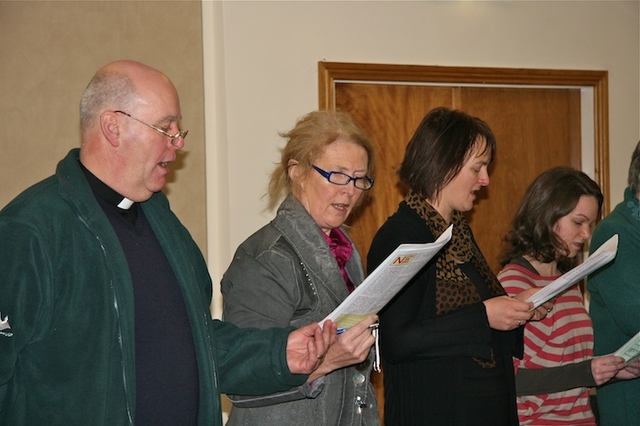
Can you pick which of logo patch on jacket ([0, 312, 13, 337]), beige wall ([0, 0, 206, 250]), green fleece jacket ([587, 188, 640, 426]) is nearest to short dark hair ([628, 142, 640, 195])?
green fleece jacket ([587, 188, 640, 426])

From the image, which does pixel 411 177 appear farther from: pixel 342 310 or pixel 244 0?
pixel 244 0

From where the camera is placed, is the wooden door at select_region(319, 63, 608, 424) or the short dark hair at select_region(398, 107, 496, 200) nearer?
the short dark hair at select_region(398, 107, 496, 200)

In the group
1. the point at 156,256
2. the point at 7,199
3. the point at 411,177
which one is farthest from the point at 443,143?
the point at 7,199

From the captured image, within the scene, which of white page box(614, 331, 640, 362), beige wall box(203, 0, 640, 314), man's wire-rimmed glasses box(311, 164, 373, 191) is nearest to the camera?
man's wire-rimmed glasses box(311, 164, 373, 191)

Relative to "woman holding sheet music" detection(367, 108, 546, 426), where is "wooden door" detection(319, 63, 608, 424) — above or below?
above

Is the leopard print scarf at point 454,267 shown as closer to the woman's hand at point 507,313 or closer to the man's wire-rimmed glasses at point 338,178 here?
the woman's hand at point 507,313

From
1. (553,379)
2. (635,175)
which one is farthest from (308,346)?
(635,175)

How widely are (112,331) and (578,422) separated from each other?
178 centimetres

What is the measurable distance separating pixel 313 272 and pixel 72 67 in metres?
2.20

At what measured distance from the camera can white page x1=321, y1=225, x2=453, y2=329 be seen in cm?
190

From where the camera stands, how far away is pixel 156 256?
193cm

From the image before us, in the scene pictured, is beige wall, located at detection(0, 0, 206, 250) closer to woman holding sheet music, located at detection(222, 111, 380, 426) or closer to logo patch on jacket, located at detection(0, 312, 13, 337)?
woman holding sheet music, located at detection(222, 111, 380, 426)

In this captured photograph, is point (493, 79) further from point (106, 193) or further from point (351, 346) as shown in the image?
point (106, 193)

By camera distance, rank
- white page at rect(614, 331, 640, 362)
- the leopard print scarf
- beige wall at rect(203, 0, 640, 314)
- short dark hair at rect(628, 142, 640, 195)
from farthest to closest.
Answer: beige wall at rect(203, 0, 640, 314) → short dark hair at rect(628, 142, 640, 195) → white page at rect(614, 331, 640, 362) → the leopard print scarf
